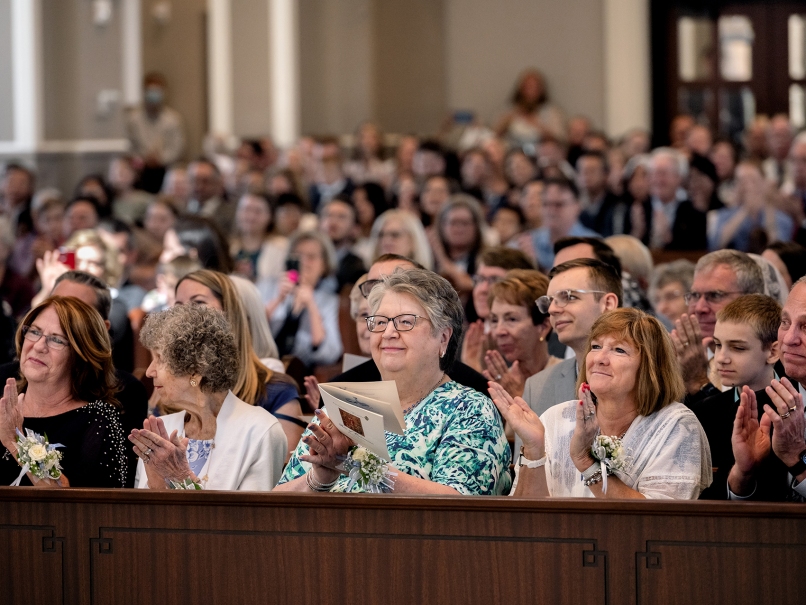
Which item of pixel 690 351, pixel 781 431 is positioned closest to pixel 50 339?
pixel 690 351

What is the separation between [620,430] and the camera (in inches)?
134

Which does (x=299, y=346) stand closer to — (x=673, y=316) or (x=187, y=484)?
(x=673, y=316)

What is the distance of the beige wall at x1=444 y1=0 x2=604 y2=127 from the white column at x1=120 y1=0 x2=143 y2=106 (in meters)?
3.84

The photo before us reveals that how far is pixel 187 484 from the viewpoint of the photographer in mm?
3436

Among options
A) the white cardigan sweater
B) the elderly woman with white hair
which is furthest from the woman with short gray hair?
the elderly woman with white hair

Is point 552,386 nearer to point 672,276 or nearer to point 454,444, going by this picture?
point 454,444

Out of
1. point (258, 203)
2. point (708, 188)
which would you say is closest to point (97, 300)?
point (258, 203)

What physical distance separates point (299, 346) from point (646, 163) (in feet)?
14.5

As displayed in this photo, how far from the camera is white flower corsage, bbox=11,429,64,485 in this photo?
3.54m

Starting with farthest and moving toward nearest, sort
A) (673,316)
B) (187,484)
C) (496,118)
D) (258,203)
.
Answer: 1. (496,118)
2. (258,203)
3. (673,316)
4. (187,484)

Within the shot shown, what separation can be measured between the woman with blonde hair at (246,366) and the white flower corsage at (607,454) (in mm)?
1251

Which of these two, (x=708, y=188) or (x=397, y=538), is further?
(x=708, y=188)

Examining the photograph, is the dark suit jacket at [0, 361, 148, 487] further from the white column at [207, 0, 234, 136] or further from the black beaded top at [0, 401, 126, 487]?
the white column at [207, 0, 234, 136]

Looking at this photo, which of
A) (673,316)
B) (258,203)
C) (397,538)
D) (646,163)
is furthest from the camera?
(646,163)
